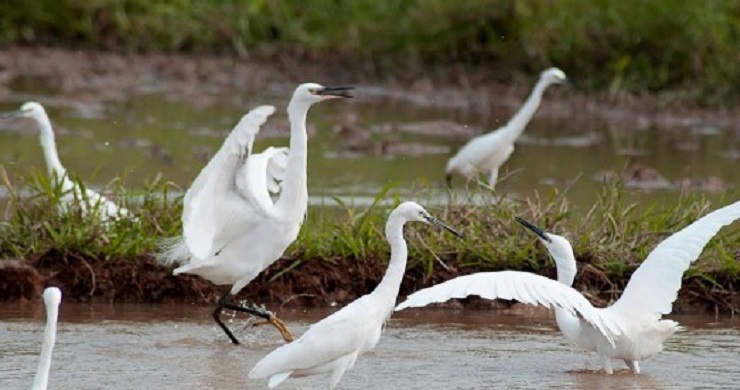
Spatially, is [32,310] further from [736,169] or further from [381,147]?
[736,169]

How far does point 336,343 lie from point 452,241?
2.57m

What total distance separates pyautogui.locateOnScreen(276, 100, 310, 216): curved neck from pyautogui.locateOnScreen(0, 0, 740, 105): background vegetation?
978 centimetres

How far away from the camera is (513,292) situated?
24.3ft

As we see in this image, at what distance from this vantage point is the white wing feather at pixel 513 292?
24.2 feet

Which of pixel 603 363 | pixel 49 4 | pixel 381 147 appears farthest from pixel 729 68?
pixel 603 363

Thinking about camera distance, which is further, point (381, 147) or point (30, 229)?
point (381, 147)

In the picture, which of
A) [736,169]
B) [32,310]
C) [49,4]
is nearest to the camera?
[32,310]

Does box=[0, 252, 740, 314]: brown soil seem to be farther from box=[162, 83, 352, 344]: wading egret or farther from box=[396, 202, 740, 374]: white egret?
box=[396, 202, 740, 374]: white egret

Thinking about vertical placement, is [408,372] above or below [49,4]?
below

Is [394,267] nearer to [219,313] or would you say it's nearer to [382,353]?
[382,353]

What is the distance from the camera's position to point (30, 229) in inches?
384

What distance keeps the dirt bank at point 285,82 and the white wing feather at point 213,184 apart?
385 inches

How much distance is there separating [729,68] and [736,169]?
2.85 meters

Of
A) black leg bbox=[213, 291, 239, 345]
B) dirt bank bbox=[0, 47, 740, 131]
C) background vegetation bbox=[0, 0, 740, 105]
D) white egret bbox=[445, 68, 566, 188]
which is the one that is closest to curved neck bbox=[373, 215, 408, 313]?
black leg bbox=[213, 291, 239, 345]
